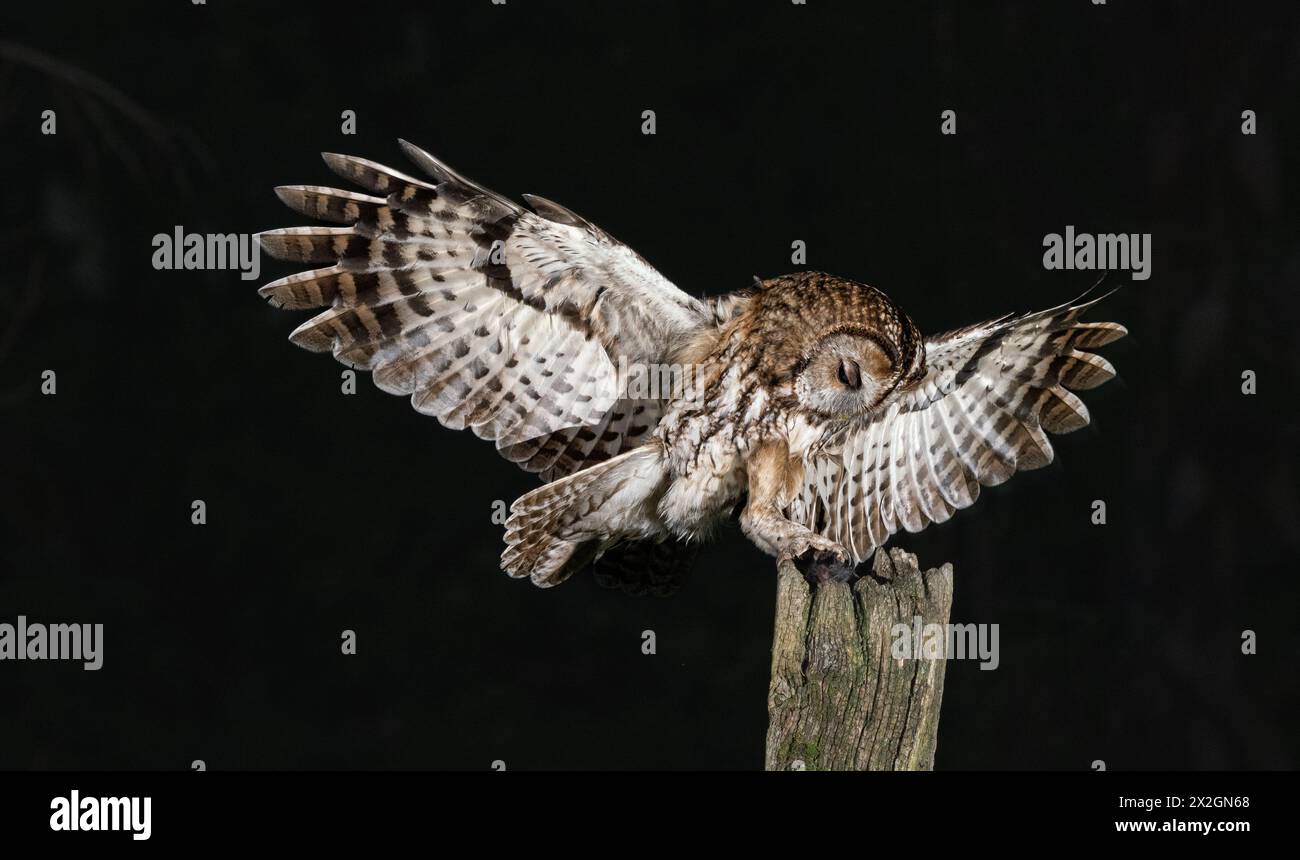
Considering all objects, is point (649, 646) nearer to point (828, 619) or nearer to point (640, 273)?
point (640, 273)

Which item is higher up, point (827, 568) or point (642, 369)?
point (642, 369)

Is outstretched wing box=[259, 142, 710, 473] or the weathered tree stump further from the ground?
outstretched wing box=[259, 142, 710, 473]

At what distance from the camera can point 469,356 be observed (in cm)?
385

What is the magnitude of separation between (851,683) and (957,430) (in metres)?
1.28

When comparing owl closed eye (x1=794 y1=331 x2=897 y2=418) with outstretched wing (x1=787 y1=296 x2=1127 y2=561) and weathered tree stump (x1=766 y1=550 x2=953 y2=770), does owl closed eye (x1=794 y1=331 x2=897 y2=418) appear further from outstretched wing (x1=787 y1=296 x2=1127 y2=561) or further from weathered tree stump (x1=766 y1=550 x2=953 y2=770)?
weathered tree stump (x1=766 y1=550 x2=953 y2=770)

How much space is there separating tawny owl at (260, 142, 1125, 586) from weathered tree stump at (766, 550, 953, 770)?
0.69 metres

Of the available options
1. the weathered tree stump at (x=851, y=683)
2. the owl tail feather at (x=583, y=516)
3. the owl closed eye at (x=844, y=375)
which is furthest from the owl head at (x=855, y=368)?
the weathered tree stump at (x=851, y=683)

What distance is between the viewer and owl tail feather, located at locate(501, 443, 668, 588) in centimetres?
379

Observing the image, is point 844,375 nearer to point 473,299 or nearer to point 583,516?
point 583,516

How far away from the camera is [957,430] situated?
407 cm

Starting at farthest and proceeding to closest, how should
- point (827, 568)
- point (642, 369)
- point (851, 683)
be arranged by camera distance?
1. point (642, 369)
2. point (827, 568)
3. point (851, 683)

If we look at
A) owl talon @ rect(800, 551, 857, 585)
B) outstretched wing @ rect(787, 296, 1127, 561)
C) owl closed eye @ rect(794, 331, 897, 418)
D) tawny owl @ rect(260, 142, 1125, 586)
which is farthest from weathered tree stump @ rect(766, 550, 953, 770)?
outstretched wing @ rect(787, 296, 1127, 561)

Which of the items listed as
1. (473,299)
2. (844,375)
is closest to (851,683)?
(844,375)

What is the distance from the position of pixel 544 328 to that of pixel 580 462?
0.45 metres
